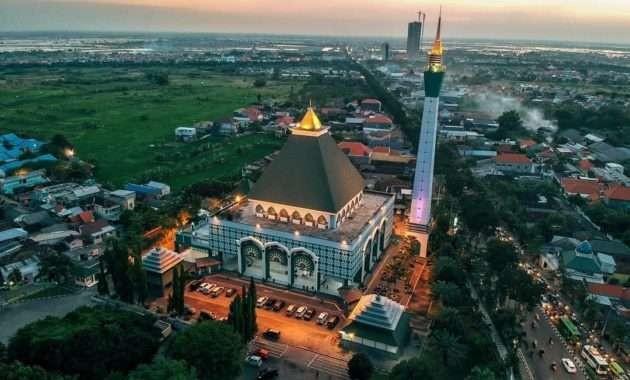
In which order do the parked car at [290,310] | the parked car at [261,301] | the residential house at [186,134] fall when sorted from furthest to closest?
the residential house at [186,134], the parked car at [261,301], the parked car at [290,310]

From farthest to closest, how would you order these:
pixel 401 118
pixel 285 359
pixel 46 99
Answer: pixel 46 99 → pixel 401 118 → pixel 285 359

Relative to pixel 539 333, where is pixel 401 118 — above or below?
above

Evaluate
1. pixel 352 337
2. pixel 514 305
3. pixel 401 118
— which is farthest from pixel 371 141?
pixel 352 337

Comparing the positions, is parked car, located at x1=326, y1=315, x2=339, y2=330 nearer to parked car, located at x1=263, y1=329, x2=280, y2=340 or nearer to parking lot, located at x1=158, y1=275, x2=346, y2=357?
parking lot, located at x1=158, y1=275, x2=346, y2=357

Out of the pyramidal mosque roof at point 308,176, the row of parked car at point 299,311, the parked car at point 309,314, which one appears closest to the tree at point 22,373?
the row of parked car at point 299,311

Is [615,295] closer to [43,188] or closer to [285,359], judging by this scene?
[285,359]

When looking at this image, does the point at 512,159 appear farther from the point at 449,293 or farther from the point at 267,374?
the point at 267,374

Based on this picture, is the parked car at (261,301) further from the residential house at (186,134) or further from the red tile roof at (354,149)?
the residential house at (186,134)
